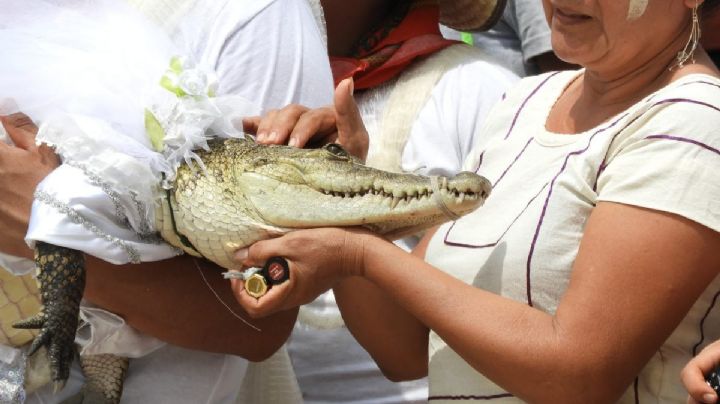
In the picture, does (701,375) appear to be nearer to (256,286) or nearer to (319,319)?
(256,286)

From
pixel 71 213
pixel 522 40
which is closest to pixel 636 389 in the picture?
pixel 71 213

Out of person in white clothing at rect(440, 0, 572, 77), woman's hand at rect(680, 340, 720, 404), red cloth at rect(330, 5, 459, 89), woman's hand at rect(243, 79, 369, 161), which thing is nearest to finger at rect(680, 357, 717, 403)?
woman's hand at rect(680, 340, 720, 404)

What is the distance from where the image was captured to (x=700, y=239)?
1.31m

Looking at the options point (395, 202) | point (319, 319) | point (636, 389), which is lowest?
point (319, 319)

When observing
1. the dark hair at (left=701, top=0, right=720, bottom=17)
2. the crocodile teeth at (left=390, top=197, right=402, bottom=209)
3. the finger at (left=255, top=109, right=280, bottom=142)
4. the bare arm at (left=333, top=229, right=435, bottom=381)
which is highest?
the dark hair at (left=701, top=0, right=720, bottom=17)

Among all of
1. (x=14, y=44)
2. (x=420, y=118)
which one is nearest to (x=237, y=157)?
(x=14, y=44)

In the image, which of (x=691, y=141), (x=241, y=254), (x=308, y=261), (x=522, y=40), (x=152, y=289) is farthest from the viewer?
(x=522, y=40)

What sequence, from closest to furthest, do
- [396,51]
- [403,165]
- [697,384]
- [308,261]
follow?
[697,384] → [308,261] → [403,165] → [396,51]

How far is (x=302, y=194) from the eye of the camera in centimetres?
151

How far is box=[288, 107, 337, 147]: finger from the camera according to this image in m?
1.64

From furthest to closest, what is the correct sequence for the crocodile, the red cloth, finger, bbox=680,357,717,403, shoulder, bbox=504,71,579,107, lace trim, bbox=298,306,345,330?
1. the red cloth
2. lace trim, bbox=298,306,345,330
3. shoulder, bbox=504,71,579,107
4. the crocodile
5. finger, bbox=680,357,717,403

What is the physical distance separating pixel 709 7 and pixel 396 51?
3.18 ft

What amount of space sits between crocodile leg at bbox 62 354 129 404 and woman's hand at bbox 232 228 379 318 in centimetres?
41

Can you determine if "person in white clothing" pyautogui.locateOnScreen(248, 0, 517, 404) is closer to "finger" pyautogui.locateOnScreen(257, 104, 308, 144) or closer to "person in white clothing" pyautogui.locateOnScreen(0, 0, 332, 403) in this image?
"person in white clothing" pyautogui.locateOnScreen(0, 0, 332, 403)
